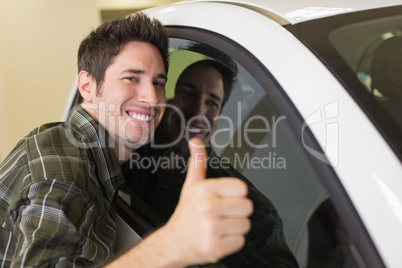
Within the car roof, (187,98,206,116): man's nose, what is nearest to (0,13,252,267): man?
(187,98,206,116): man's nose

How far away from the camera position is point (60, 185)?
3.19 feet

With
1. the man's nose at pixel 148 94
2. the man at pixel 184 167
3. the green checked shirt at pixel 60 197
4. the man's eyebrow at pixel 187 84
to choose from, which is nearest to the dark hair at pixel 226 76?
the man at pixel 184 167

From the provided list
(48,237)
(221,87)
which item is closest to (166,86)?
(221,87)

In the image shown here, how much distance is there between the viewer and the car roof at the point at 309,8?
0.98 metres

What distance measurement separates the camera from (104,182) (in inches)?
46.3

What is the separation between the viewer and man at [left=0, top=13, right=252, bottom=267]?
0.66 metres

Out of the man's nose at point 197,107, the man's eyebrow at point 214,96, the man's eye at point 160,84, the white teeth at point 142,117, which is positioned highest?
the man's eye at point 160,84

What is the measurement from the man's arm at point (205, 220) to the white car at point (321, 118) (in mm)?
166

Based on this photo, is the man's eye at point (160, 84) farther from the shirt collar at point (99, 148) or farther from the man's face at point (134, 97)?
the shirt collar at point (99, 148)

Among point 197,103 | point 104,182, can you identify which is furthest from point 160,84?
point 104,182

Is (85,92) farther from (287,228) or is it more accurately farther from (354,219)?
(354,219)

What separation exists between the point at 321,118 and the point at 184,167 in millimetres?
484

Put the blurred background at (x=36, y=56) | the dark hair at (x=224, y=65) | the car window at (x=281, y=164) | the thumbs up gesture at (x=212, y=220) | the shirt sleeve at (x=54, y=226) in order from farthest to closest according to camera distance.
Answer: the blurred background at (x=36, y=56), the dark hair at (x=224, y=65), the shirt sleeve at (x=54, y=226), the car window at (x=281, y=164), the thumbs up gesture at (x=212, y=220)

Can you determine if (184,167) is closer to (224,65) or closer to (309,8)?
(224,65)
